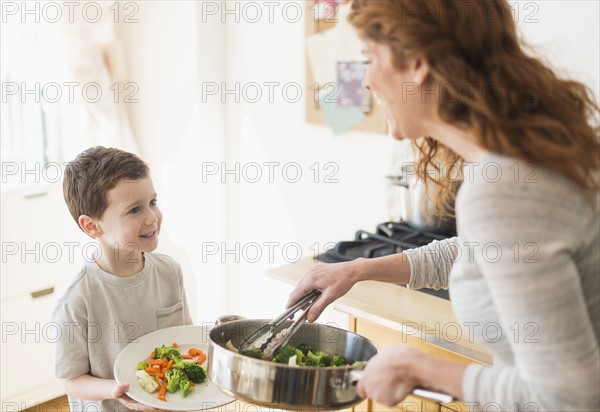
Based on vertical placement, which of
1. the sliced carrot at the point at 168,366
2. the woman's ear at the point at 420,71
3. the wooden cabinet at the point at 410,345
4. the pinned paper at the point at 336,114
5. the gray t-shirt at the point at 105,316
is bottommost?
the wooden cabinet at the point at 410,345

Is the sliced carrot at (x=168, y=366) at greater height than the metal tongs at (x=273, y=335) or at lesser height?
lesser

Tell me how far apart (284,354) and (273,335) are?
0.04 meters

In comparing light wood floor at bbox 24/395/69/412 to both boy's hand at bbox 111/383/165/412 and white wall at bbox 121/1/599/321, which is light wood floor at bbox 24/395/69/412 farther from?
boy's hand at bbox 111/383/165/412

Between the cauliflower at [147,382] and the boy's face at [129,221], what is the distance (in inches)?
11.1

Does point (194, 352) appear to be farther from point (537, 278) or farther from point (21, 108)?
point (21, 108)

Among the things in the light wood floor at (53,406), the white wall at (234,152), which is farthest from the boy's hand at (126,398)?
the light wood floor at (53,406)

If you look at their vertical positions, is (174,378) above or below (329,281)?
below

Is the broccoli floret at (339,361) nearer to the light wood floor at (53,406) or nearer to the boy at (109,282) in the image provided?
the boy at (109,282)

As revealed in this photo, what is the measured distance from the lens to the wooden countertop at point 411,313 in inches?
65.2

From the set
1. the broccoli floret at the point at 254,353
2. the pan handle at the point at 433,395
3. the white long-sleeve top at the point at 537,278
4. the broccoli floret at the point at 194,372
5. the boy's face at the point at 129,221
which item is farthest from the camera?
the boy's face at the point at 129,221

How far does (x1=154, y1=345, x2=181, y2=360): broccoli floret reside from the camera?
1560 millimetres

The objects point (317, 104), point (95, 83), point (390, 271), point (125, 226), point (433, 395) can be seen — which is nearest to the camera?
point (433, 395)

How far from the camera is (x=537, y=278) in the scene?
0.86 metres

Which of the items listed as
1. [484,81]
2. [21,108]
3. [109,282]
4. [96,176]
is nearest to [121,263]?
[109,282]
